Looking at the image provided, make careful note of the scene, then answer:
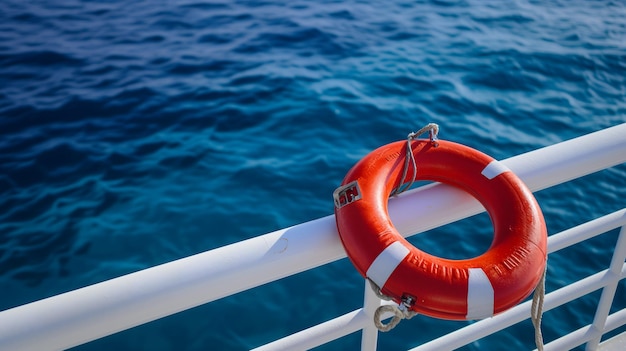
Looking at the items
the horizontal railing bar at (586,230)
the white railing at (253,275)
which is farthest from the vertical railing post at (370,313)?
the horizontal railing bar at (586,230)

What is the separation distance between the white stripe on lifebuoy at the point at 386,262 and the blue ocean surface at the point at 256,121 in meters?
1.95

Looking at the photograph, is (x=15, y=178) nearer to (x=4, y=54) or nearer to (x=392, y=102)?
(x=4, y=54)

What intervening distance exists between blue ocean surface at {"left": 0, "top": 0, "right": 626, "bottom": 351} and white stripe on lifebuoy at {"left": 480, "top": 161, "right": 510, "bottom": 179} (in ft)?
6.18

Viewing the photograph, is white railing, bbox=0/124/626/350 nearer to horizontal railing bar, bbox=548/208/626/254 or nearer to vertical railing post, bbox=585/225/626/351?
horizontal railing bar, bbox=548/208/626/254

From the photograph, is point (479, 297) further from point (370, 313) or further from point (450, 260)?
point (370, 313)

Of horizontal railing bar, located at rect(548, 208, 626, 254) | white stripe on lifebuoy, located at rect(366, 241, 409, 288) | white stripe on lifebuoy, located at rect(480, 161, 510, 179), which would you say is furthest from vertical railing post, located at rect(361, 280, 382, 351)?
horizontal railing bar, located at rect(548, 208, 626, 254)

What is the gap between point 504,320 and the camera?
5.27ft

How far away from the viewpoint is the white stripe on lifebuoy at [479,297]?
3.42ft

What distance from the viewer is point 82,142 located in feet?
14.2

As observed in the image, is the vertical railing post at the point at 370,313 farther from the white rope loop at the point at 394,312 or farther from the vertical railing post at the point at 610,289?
the vertical railing post at the point at 610,289

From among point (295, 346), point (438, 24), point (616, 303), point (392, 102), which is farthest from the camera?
point (438, 24)

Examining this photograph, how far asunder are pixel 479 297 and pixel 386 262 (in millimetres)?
192

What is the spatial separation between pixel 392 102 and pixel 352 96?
38 centimetres

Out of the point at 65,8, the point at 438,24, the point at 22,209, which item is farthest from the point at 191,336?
the point at 65,8
